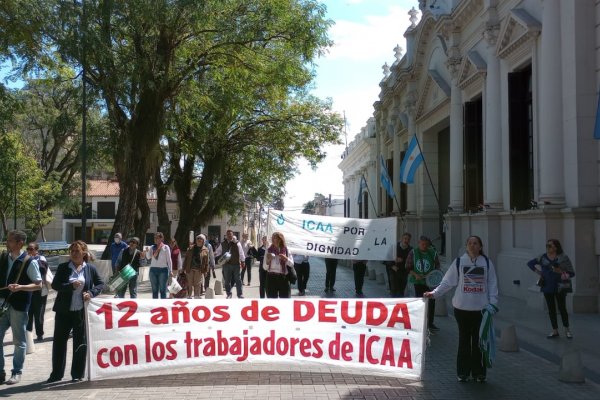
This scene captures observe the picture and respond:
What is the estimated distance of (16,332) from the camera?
23.0 ft

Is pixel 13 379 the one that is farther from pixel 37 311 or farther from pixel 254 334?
pixel 37 311

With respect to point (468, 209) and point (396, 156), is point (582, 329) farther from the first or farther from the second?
point (396, 156)

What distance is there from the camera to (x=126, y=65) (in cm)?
1864

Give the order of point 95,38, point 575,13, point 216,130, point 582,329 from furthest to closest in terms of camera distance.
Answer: point 216,130, point 95,38, point 575,13, point 582,329

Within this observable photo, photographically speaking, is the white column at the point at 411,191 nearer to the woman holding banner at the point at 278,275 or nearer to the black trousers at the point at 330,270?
the black trousers at the point at 330,270

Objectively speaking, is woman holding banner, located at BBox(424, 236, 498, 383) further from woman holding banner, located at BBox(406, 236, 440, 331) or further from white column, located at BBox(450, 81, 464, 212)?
white column, located at BBox(450, 81, 464, 212)

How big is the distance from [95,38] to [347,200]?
41.4 m

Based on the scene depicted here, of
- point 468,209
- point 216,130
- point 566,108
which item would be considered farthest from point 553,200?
point 216,130

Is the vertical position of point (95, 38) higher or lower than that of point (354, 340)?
higher

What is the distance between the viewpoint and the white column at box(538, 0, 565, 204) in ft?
44.8

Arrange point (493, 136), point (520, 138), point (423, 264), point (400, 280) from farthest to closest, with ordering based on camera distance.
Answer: point (493, 136)
point (520, 138)
point (400, 280)
point (423, 264)

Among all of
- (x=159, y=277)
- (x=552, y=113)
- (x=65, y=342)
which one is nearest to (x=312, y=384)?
(x=65, y=342)

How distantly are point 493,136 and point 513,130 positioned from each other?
1750 mm

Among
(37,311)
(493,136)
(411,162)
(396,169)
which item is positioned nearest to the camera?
(37,311)
